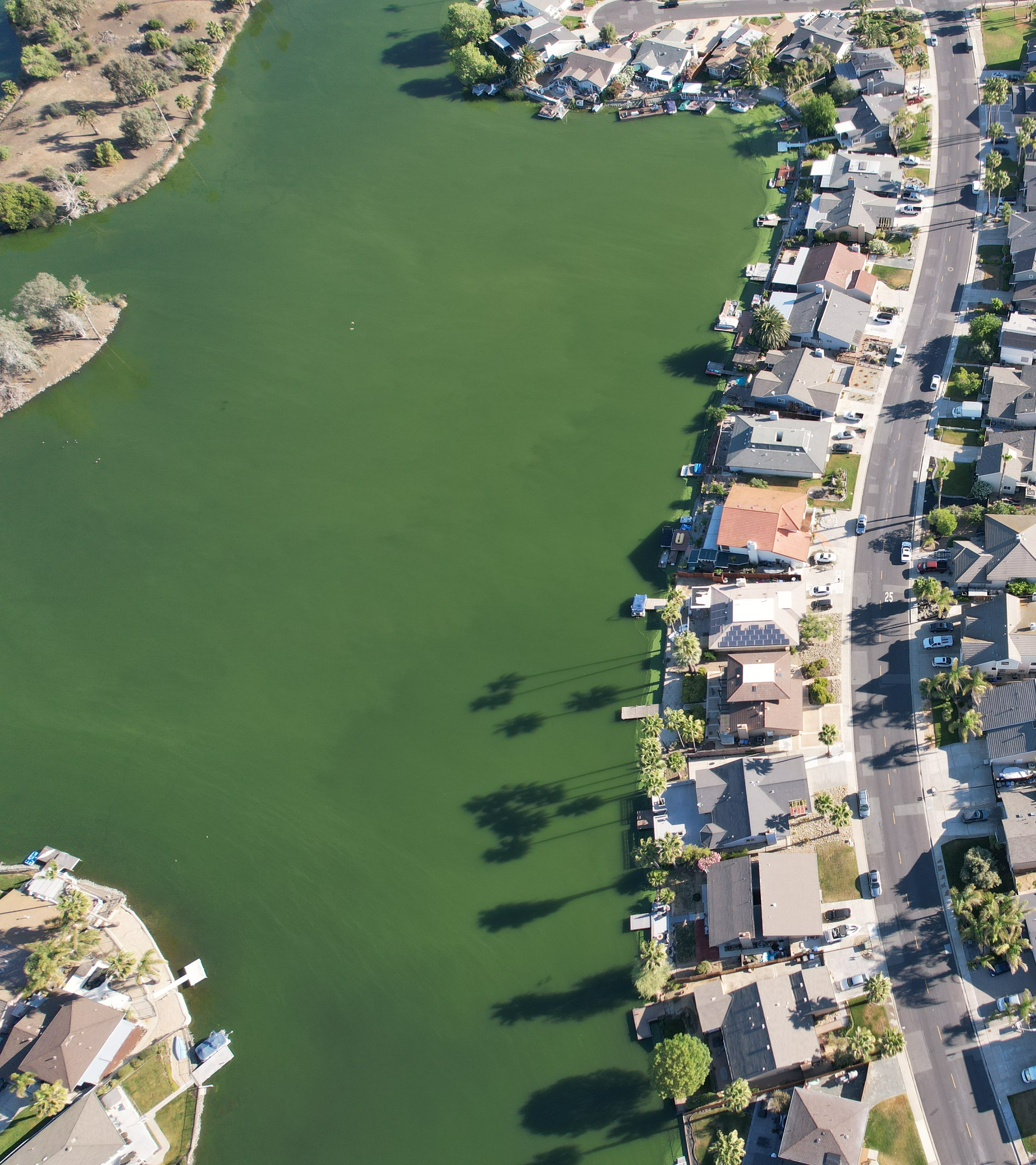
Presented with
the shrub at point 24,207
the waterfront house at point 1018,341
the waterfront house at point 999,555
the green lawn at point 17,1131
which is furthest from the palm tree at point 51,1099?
the shrub at point 24,207

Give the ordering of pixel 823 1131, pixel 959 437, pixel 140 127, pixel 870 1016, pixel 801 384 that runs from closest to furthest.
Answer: pixel 823 1131
pixel 870 1016
pixel 959 437
pixel 801 384
pixel 140 127

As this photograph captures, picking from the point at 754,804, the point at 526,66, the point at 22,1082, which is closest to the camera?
the point at 22,1082

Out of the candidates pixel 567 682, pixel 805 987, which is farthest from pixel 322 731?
pixel 805 987

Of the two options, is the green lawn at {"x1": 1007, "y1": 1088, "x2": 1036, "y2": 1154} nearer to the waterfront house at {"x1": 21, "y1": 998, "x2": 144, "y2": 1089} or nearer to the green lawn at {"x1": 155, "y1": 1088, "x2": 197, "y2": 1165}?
the green lawn at {"x1": 155, "y1": 1088, "x2": 197, "y2": 1165}

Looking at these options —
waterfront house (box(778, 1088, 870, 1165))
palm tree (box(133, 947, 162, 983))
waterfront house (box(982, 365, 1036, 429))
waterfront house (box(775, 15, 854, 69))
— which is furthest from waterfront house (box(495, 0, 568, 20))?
waterfront house (box(778, 1088, 870, 1165))

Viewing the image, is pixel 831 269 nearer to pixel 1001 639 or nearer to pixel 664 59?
pixel 1001 639

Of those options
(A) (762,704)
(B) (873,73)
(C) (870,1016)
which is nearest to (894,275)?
(B) (873,73)

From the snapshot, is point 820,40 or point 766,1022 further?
point 820,40
